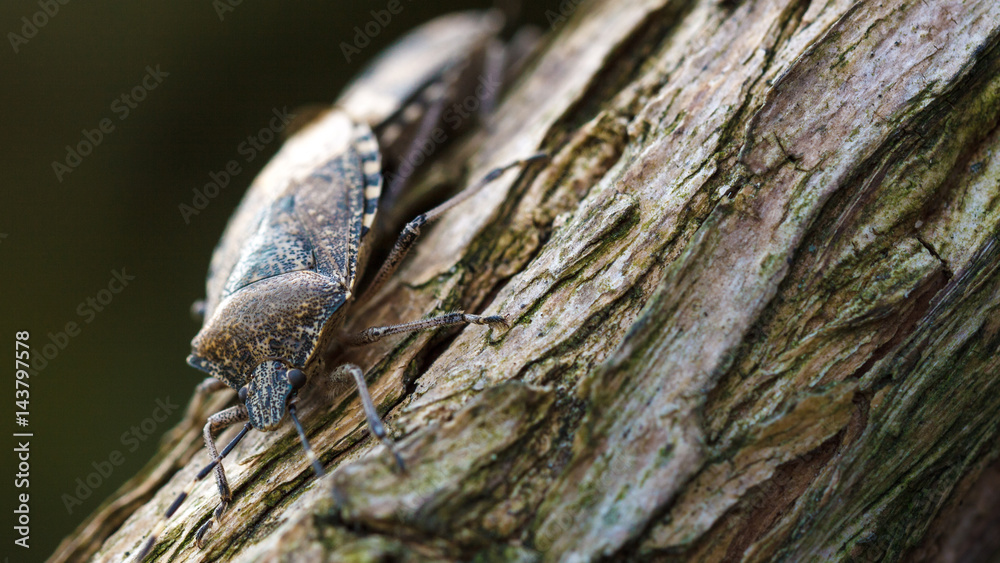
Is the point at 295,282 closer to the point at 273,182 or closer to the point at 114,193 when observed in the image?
the point at 273,182

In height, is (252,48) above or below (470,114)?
above

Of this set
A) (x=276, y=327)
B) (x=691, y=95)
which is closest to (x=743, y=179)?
(x=691, y=95)

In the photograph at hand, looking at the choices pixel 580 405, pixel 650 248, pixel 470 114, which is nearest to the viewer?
pixel 580 405

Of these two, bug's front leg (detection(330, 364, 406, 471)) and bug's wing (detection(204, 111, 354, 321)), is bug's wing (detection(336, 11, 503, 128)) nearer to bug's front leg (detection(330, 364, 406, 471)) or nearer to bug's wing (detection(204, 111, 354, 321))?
bug's wing (detection(204, 111, 354, 321))

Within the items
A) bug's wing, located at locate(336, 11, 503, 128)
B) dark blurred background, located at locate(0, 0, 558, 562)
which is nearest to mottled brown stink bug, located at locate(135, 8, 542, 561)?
bug's wing, located at locate(336, 11, 503, 128)

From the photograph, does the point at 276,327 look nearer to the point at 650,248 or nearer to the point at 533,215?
the point at 533,215

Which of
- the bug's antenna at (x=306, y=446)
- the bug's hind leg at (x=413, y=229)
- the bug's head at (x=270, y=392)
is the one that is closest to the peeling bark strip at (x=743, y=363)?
the bug's antenna at (x=306, y=446)
